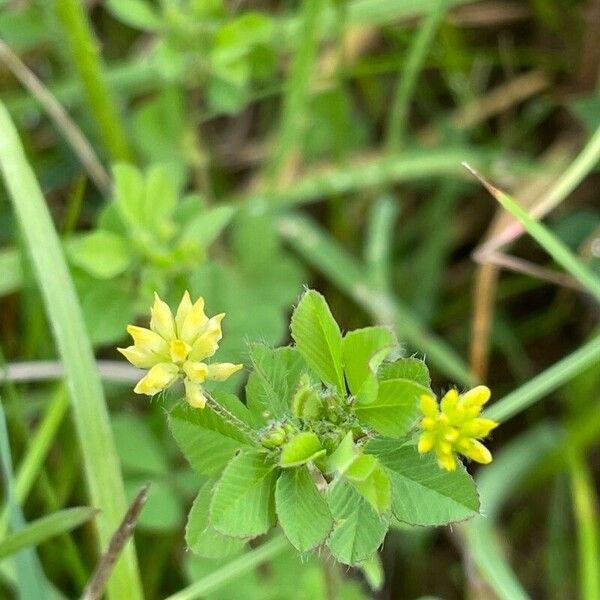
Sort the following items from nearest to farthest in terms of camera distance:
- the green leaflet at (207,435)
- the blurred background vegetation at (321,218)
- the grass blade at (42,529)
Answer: the green leaflet at (207,435)
the grass blade at (42,529)
the blurred background vegetation at (321,218)

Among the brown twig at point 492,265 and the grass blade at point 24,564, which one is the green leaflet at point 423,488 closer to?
the grass blade at point 24,564

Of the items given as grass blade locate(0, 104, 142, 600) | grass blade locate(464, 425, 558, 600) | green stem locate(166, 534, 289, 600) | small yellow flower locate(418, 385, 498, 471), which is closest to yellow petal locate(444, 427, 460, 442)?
small yellow flower locate(418, 385, 498, 471)

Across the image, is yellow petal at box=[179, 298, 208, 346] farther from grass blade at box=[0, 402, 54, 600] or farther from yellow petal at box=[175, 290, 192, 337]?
grass blade at box=[0, 402, 54, 600]

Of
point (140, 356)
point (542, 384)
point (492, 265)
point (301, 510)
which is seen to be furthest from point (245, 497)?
point (492, 265)

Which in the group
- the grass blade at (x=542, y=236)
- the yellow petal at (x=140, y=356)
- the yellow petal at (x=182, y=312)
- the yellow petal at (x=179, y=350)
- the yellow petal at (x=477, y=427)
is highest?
the grass blade at (x=542, y=236)

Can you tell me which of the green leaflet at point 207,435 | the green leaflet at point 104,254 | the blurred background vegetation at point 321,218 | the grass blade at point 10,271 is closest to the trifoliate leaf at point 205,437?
the green leaflet at point 207,435

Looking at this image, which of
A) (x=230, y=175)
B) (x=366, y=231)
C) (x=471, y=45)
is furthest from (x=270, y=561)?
(x=471, y=45)

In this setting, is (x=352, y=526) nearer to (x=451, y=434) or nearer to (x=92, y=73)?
(x=451, y=434)

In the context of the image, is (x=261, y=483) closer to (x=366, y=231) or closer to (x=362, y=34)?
(x=366, y=231)
